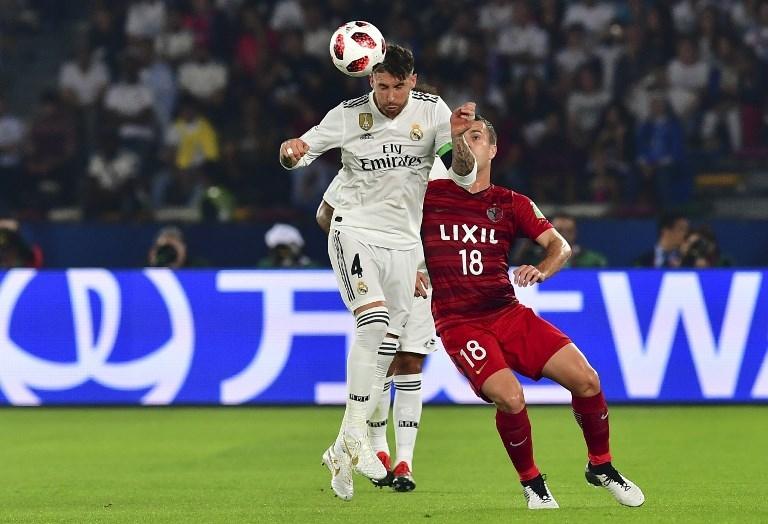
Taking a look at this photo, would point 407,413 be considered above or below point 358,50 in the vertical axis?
below

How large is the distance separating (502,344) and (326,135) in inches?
57.8

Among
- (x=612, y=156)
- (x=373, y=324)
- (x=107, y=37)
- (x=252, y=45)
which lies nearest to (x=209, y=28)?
(x=252, y=45)

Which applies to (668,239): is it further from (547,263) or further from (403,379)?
(547,263)

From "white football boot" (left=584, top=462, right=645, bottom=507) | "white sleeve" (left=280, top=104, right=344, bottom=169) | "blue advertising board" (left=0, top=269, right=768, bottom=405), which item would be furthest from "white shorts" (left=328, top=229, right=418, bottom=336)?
"blue advertising board" (left=0, top=269, right=768, bottom=405)

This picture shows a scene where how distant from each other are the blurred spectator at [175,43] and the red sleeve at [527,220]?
11.8 meters

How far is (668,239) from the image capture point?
14.1 m

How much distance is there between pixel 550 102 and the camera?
1736cm

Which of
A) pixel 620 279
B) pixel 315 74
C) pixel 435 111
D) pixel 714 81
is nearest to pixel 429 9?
pixel 315 74

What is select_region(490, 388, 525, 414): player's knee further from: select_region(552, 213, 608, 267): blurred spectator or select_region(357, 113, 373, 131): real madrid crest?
select_region(552, 213, 608, 267): blurred spectator

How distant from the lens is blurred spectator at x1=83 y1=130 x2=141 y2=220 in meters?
17.2

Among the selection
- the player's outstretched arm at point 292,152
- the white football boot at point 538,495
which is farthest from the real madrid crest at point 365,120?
the white football boot at point 538,495

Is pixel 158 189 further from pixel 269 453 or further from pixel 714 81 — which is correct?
pixel 269 453

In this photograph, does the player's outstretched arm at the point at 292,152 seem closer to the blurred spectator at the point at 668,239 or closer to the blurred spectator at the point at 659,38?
the blurred spectator at the point at 668,239

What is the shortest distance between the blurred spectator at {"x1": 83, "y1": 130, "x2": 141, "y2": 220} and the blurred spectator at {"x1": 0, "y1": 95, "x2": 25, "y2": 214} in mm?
918
